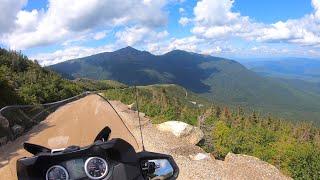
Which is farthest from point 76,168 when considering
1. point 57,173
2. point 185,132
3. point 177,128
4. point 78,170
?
point 177,128

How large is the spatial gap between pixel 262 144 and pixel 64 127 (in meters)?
24.4

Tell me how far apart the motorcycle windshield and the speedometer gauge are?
1147 millimetres

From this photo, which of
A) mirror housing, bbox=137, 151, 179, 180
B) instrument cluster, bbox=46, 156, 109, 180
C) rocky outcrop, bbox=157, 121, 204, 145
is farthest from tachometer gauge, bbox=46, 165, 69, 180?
rocky outcrop, bbox=157, 121, 204, 145

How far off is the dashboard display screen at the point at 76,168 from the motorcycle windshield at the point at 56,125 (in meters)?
1.07

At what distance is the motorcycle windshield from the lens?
13.9ft

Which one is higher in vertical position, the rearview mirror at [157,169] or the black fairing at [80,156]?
the black fairing at [80,156]

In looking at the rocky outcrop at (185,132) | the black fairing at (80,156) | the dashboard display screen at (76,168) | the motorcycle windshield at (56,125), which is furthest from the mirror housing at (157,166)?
the rocky outcrop at (185,132)

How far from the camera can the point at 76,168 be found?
10.4 ft

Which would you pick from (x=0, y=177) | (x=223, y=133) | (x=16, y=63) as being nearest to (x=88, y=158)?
(x=0, y=177)

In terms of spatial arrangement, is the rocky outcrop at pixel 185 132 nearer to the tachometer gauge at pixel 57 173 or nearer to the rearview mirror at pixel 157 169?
the rearview mirror at pixel 157 169

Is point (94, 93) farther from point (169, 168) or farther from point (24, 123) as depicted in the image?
point (169, 168)

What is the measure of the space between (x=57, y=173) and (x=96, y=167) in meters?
0.26

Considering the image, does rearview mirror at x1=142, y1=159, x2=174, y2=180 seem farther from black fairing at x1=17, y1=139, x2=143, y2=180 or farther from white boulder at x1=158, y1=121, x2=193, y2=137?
white boulder at x1=158, y1=121, x2=193, y2=137

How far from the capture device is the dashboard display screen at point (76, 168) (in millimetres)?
3141
